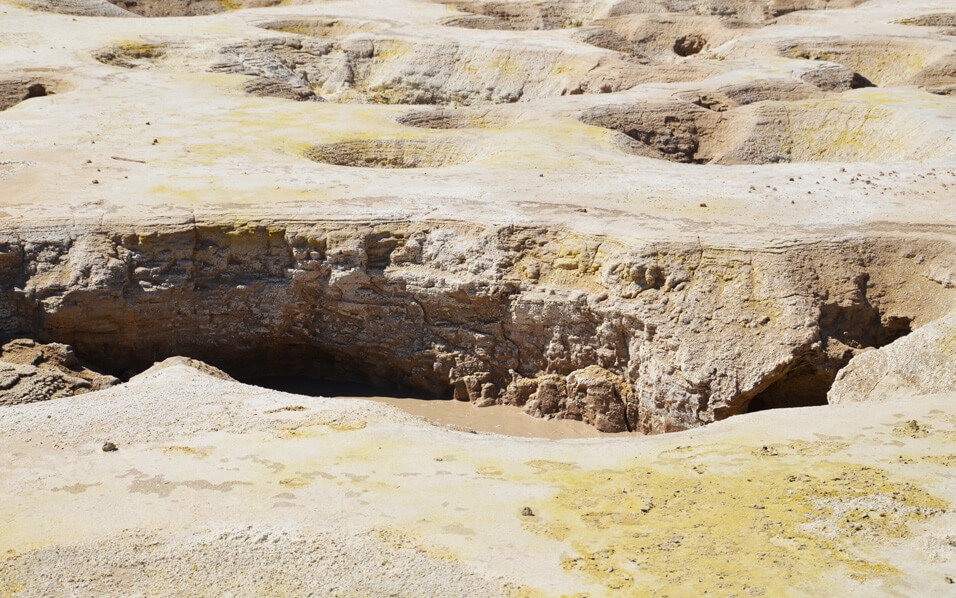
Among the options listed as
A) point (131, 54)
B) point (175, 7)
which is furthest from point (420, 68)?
point (175, 7)

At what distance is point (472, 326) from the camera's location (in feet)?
43.8

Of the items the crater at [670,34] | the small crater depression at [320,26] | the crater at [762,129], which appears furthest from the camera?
the crater at [670,34]

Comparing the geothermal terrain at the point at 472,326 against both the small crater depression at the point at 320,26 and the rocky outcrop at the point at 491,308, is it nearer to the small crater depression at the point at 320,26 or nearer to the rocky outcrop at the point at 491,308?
the rocky outcrop at the point at 491,308

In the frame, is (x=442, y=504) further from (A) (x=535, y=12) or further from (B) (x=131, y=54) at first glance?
(A) (x=535, y=12)

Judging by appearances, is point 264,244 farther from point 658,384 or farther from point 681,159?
point 681,159

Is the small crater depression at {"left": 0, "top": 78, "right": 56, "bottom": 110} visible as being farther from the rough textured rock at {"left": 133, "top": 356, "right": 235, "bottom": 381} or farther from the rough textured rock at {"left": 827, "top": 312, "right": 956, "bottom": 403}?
the rough textured rock at {"left": 827, "top": 312, "right": 956, "bottom": 403}

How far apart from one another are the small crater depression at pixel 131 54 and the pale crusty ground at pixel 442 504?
19799 millimetres

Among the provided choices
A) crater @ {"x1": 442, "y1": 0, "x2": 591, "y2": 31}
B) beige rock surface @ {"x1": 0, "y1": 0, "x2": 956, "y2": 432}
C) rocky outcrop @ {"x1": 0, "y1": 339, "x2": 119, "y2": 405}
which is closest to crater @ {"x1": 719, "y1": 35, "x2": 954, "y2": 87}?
crater @ {"x1": 442, "y1": 0, "x2": 591, "y2": 31}

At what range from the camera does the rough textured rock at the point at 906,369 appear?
32.1ft

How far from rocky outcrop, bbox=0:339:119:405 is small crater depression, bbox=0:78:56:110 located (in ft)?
42.8

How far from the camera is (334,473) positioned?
24.7 feet

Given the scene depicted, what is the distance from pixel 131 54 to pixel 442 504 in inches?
945

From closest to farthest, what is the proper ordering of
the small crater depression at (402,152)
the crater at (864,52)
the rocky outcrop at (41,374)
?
the rocky outcrop at (41,374) → the small crater depression at (402,152) → the crater at (864,52)

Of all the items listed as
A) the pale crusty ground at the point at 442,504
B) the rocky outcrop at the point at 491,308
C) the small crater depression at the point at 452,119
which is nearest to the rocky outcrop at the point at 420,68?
the small crater depression at the point at 452,119
